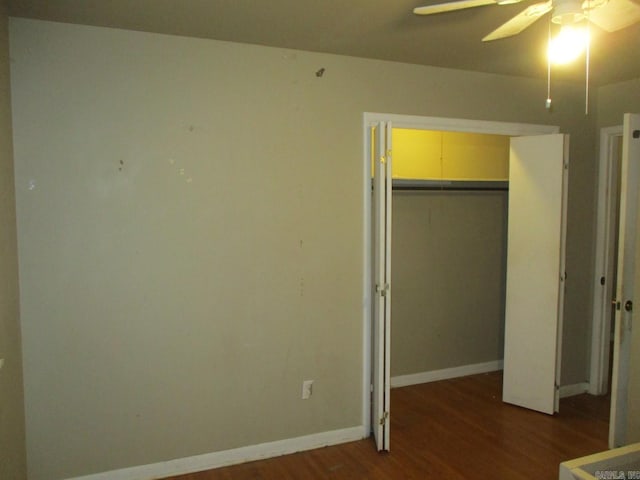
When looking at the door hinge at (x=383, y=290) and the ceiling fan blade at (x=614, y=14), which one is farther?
the door hinge at (x=383, y=290)

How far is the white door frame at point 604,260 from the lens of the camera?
13.1ft

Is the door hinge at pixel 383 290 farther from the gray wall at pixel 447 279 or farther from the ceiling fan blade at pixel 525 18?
the ceiling fan blade at pixel 525 18

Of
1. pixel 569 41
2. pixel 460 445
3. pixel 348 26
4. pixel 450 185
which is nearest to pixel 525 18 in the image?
pixel 569 41

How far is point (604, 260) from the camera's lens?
406cm

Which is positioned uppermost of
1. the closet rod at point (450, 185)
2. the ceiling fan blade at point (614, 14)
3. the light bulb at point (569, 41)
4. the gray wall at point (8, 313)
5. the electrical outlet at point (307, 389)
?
the ceiling fan blade at point (614, 14)

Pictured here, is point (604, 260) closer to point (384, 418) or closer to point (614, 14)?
point (384, 418)

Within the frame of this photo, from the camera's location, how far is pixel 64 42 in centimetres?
250

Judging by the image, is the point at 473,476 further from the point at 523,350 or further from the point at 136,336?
the point at 136,336

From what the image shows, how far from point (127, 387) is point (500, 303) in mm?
3649

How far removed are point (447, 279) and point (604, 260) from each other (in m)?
1.36

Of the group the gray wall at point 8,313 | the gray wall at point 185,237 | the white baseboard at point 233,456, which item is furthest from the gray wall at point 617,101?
the gray wall at point 8,313

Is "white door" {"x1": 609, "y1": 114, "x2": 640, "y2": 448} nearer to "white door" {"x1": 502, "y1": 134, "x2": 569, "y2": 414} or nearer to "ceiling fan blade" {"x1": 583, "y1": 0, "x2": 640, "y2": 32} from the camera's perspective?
"white door" {"x1": 502, "y1": 134, "x2": 569, "y2": 414}

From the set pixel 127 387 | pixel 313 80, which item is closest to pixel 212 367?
pixel 127 387

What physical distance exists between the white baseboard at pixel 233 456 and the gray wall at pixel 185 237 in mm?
52
